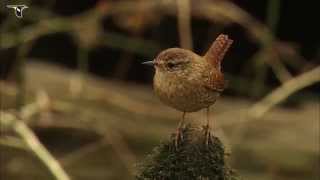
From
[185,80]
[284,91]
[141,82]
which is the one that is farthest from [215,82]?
[141,82]

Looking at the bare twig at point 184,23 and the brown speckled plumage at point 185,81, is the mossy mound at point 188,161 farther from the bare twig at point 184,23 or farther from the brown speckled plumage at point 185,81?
the bare twig at point 184,23

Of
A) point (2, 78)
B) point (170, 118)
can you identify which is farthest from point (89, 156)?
point (2, 78)

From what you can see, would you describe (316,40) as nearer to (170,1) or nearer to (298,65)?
(298,65)

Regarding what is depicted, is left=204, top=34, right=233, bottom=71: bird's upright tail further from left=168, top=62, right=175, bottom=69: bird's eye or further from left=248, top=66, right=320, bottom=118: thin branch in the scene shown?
left=248, top=66, right=320, bottom=118: thin branch

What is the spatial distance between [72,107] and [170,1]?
58cm

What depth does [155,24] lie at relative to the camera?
4.08 m

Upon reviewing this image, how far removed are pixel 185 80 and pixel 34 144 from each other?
1267 mm

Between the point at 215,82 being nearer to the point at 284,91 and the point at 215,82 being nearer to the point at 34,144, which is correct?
the point at 34,144

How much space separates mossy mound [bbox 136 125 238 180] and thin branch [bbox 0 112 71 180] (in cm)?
87

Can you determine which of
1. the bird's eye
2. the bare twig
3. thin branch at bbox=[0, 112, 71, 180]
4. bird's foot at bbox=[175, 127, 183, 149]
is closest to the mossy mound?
bird's foot at bbox=[175, 127, 183, 149]

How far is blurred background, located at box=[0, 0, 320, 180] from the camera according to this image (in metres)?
3.40

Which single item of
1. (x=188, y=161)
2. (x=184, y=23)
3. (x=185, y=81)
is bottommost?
(x=188, y=161)

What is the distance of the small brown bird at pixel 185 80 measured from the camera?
1378 millimetres

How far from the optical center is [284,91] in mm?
3268
